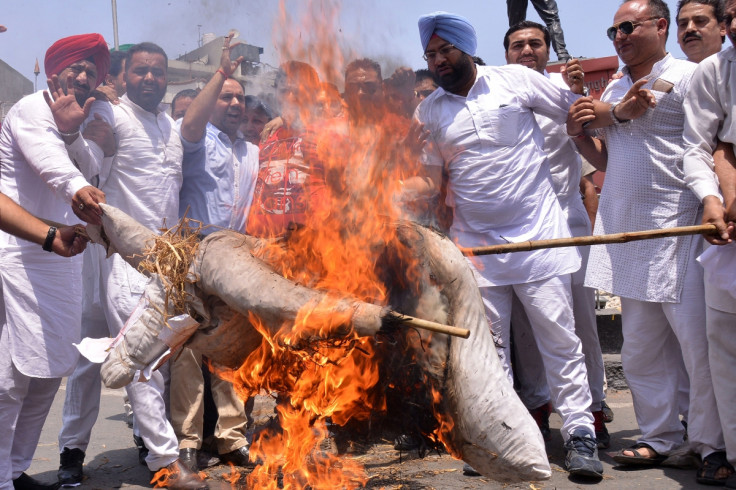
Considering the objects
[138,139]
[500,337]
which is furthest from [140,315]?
[500,337]

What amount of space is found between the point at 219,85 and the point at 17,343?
87.2 inches

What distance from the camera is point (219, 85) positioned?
521 centimetres

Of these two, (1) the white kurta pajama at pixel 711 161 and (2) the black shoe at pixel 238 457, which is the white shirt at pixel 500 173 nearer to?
(1) the white kurta pajama at pixel 711 161

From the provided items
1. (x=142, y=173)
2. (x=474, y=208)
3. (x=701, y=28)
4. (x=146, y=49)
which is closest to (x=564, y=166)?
(x=474, y=208)

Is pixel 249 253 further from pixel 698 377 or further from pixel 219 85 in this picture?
pixel 698 377

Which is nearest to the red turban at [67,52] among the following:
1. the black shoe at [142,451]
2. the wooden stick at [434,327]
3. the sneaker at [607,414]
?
the black shoe at [142,451]

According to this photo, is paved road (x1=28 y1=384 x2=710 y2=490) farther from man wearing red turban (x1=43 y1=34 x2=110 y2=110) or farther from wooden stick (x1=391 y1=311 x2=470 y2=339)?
man wearing red turban (x1=43 y1=34 x2=110 y2=110)

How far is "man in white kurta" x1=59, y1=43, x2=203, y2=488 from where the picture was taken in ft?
15.3

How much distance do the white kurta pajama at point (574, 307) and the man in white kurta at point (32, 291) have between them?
3178 millimetres

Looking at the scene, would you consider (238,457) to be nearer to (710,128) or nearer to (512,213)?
(512,213)

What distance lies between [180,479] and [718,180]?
149 inches

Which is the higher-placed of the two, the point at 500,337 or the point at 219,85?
the point at 219,85

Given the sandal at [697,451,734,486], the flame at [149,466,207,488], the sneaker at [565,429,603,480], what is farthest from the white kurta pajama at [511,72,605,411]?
the flame at [149,466,207,488]

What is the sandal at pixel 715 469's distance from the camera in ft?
14.3
